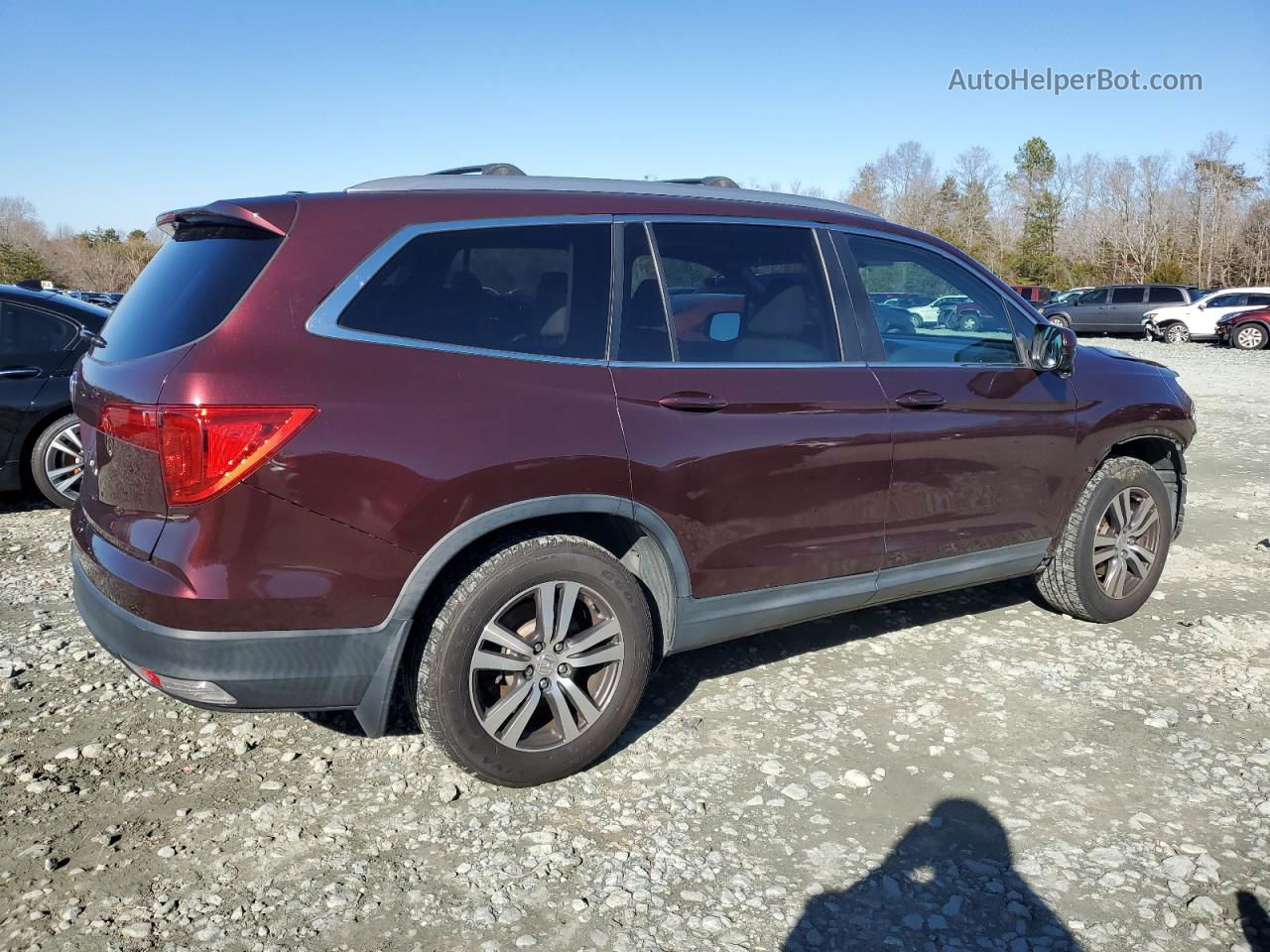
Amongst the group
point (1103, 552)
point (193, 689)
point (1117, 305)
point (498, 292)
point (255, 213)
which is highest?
point (1117, 305)

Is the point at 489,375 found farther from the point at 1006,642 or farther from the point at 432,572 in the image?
the point at 1006,642

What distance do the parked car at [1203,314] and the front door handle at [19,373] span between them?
29.9 m

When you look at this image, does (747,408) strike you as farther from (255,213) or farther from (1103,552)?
(1103,552)

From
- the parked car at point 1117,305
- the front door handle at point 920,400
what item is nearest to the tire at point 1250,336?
the parked car at point 1117,305

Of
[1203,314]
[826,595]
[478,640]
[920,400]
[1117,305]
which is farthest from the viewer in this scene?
[1117,305]

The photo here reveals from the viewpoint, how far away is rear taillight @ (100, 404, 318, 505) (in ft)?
8.77

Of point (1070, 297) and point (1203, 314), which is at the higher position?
point (1070, 297)

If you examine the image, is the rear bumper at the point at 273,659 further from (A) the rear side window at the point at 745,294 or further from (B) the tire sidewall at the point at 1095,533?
(B) the tire sidewall at the point at 1095,533

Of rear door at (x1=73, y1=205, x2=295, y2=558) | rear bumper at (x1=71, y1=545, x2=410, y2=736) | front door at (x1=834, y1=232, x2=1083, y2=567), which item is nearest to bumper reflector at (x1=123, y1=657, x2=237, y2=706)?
rear bumper at (x1=71, y1=545, x2=410, y2=736)

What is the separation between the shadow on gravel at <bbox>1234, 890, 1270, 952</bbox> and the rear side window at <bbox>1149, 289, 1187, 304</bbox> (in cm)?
3160

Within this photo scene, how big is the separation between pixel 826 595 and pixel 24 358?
19.7ft

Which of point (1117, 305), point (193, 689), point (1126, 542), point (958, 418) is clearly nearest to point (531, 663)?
point (193, 689)

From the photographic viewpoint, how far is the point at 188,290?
9.89ft

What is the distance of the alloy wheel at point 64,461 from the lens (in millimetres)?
6957
